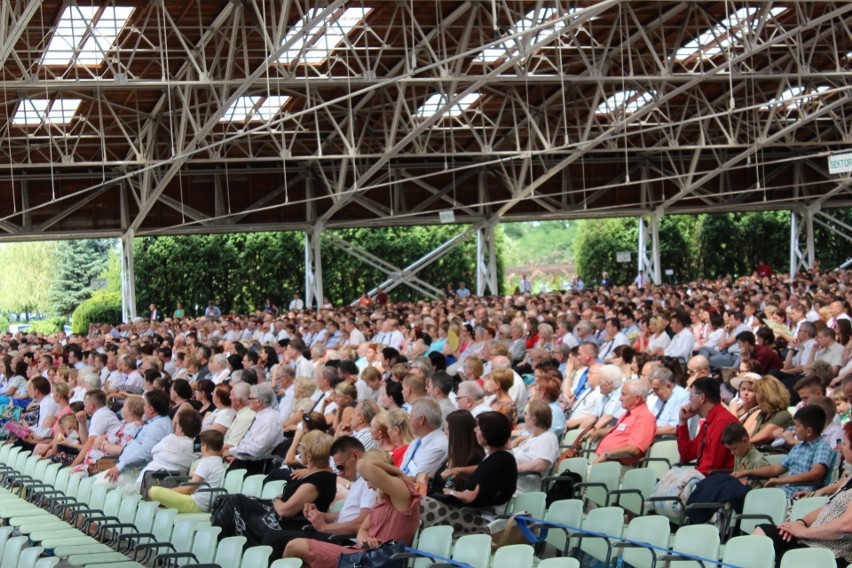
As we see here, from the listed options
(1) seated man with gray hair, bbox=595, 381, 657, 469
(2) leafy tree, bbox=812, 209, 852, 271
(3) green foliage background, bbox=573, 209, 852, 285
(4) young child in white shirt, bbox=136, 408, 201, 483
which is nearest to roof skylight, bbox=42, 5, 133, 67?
(4) young child in white shirt, bbox=136, 408, 201, 483

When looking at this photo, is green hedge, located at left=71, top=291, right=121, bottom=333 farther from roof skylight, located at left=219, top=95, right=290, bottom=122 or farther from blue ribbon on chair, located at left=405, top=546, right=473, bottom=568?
blue ribbon on chair, located at left=405, top=546, right=473, bottom=568

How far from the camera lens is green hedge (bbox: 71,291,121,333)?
39.2 metres

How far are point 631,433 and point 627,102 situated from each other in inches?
822

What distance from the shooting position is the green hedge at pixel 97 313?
39.2m

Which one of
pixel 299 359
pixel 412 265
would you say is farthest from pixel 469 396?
pixel 412 265

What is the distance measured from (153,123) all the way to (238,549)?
65.1 ft

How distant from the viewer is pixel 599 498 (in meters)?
6.99

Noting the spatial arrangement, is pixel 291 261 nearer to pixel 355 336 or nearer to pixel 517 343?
pixel 355 336

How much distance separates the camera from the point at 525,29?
18.0 metres

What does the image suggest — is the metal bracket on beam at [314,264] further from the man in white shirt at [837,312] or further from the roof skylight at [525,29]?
the man in white shirt at [837,312]

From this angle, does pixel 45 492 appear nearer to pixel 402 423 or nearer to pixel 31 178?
pixel 402 423

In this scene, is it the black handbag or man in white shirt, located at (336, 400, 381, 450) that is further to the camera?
man in white shirt, located at (336, 400, 381, 450)

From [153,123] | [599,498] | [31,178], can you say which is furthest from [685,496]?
[31,178]

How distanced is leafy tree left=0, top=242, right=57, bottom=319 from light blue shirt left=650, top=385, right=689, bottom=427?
152ft
